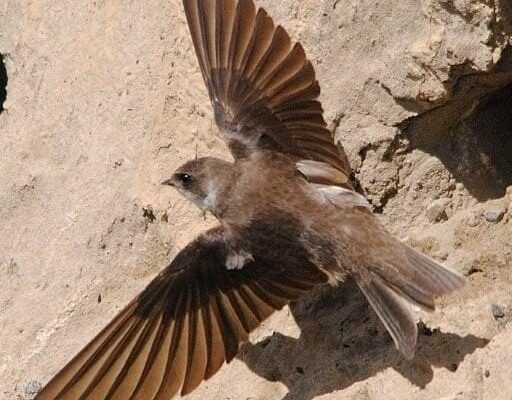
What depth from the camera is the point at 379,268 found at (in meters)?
3.57

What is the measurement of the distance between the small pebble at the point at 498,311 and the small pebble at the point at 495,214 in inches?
17.2

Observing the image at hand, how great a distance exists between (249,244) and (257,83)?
0.60 meters

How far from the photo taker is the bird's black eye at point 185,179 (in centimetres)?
392

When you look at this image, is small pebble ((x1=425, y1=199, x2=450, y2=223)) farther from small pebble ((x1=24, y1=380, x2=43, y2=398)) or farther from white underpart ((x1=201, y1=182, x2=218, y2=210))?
small pebble ((x1=24, y1=380, x2=43, y2=398))

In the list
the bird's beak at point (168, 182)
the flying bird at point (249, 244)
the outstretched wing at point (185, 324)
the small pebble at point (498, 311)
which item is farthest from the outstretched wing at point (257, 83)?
the small pebble at point (498, 311)

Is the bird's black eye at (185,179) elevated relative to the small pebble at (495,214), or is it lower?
elevated

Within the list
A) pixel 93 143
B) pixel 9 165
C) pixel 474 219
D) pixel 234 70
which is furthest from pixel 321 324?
pixel 9 165

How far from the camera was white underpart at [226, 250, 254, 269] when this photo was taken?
147 inches

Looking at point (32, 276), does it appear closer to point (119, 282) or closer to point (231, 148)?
point (119, 282)

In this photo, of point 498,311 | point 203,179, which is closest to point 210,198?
point 203,179

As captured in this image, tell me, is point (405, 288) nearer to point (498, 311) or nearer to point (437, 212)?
point (498, 311)

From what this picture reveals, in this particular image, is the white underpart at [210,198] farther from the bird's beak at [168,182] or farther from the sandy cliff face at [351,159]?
the sandy cliff face at [351,159]

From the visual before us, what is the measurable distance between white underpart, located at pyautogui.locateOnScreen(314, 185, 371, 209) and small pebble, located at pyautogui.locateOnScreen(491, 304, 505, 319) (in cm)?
57

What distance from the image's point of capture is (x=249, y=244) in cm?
373
